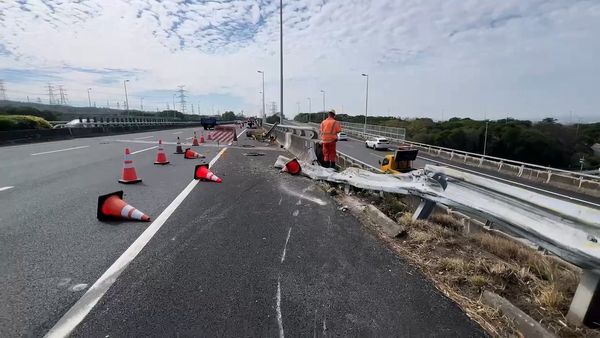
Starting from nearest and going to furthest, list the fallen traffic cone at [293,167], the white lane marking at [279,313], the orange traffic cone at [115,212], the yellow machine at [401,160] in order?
the white lane marking at [279,313] < the orange traffic cone at [115,212] < the fallen traffic cone at [293,167] < the yellow machine at [401,160]

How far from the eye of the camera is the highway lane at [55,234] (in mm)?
3133

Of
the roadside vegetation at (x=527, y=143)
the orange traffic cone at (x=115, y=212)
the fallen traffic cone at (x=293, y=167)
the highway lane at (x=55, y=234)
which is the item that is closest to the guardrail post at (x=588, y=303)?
the highway lane at (x=55, y=234)

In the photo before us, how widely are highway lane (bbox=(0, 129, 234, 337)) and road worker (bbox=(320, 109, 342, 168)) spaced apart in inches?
157

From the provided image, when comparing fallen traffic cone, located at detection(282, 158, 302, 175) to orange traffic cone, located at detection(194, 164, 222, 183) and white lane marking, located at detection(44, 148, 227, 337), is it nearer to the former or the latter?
orange traffic cone, located at detection(194, 164, 222, 183)

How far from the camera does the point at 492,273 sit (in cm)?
366

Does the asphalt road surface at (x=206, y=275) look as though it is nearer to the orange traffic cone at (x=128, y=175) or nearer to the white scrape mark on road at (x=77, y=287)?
the white scrape mark on road at (x=77, y=287)

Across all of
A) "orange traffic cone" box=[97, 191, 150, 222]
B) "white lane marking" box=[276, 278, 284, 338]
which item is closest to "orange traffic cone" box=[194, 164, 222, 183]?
"orange traffic cone" box=[97, 191, 150, 222]

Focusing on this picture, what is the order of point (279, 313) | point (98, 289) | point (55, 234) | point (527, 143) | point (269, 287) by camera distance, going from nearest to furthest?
1. point (279, 313)
2. point (98, 289)
3. point (269, 287)
4. point (55, 234)
5. point (527, 143)

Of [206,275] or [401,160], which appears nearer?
[206,275]

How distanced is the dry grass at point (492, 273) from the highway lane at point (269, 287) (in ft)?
0.62

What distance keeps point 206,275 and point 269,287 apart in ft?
2.34

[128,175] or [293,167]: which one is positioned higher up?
[128,175]

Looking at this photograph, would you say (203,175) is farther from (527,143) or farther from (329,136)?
(527,143)

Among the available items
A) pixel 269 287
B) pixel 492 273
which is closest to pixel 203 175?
pixel 269 287
